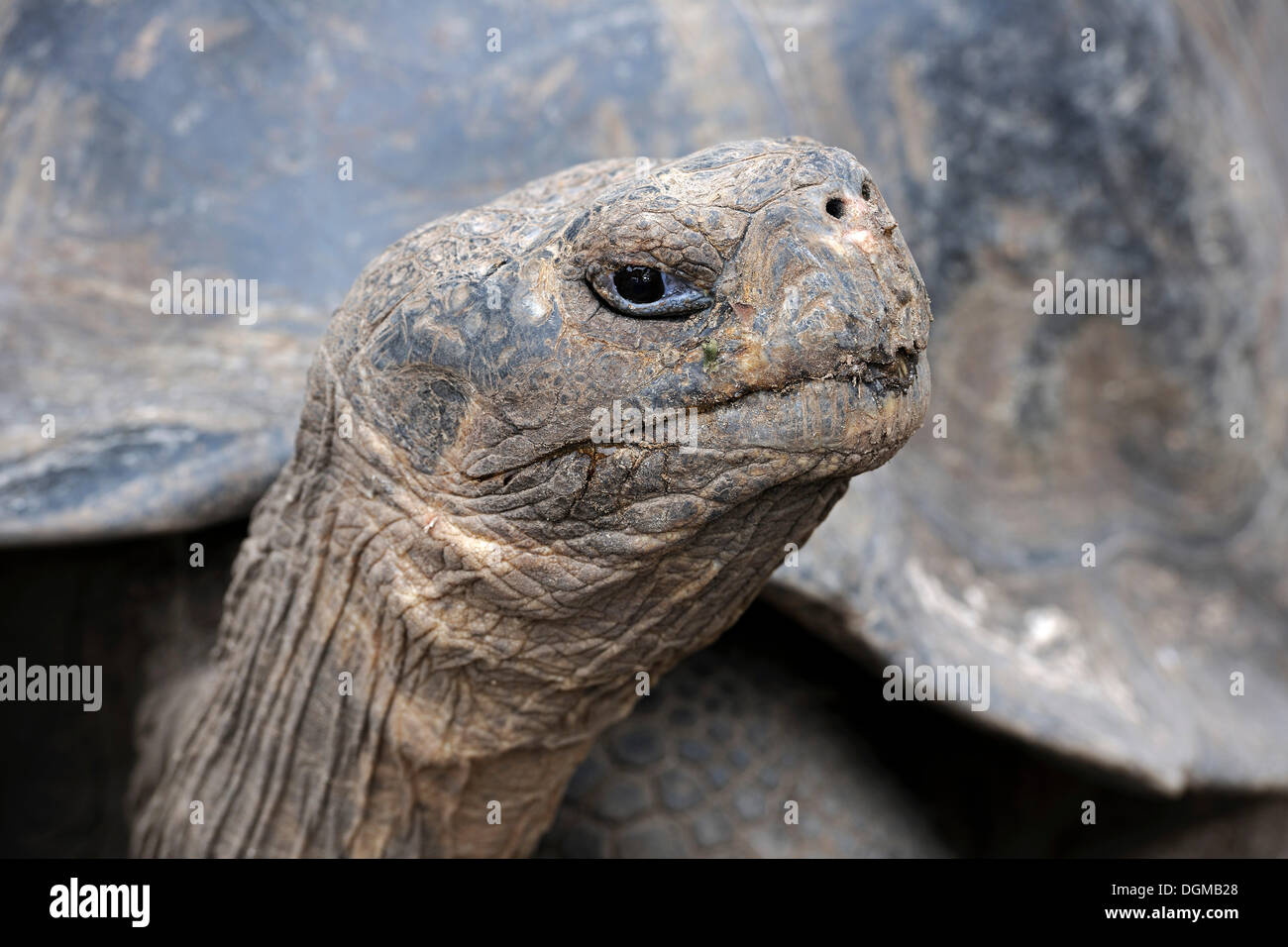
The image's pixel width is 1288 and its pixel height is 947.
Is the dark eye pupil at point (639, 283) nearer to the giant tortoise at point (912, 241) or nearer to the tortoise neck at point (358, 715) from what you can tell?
the tortoise neck at point (358, 715)

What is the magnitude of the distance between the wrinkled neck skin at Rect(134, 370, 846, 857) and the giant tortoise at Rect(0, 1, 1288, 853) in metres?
0.43

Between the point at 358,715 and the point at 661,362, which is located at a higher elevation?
the point at 661,362

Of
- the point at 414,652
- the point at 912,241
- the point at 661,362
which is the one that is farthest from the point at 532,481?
the point at 912,241

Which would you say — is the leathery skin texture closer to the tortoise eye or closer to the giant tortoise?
the tortoise eye

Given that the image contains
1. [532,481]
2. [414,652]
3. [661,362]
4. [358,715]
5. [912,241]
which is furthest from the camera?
[912,241]

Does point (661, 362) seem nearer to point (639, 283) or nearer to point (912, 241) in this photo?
point (639, 283)

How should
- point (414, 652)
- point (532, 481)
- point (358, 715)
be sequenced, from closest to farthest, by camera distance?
point (532, 481), point (414, 652), point (358, 715)

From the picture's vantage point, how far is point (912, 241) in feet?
8.91

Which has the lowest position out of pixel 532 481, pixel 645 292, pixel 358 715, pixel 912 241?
pixel 358 715

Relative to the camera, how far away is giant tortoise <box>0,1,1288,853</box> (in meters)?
2.35

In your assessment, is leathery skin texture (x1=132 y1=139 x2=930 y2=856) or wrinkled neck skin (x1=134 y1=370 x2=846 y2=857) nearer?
leathery skin texture (x1=132 y1=139 x2=930 y2=856)

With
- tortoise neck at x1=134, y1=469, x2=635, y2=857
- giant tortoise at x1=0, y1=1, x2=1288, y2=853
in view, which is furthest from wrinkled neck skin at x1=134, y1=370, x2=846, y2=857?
giant tortoise at x1=0, y1=1, x2=1288, y2=853

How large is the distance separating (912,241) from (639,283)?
1610 millimetres

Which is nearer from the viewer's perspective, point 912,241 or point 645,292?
point 645,292
